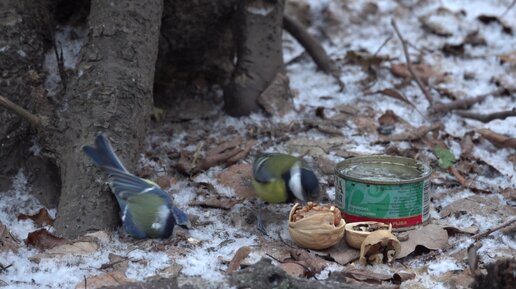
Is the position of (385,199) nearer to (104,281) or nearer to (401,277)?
(401,277)

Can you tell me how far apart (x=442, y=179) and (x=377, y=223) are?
0.80 meters

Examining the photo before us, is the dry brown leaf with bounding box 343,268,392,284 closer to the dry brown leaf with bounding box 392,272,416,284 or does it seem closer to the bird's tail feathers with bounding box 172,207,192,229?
the dry brown leaf with bounding box 392,272,416,284

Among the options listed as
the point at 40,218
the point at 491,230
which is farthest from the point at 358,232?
the point at 40,218

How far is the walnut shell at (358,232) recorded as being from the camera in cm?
276

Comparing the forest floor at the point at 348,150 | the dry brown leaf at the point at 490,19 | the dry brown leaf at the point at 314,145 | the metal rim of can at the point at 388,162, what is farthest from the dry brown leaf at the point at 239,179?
the dry brown leaf at the point at 490,19

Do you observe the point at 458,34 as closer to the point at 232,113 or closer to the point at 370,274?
the point at 232,113

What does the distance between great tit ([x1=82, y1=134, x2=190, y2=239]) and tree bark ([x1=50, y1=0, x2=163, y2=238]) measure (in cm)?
5

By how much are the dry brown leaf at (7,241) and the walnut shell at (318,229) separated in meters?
1.04

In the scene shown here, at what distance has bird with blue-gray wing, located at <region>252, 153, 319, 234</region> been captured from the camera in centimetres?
302

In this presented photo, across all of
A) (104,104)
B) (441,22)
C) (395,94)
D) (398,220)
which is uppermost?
(441,22)

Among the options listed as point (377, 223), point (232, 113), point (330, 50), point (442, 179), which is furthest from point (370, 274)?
point (330, 50)

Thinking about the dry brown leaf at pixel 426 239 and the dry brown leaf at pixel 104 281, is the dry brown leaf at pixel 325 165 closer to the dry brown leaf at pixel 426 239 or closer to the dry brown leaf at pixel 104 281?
the dry brown leaf at pixel 426 239

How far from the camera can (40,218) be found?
3.07 metres

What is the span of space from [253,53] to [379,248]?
1758 mm
